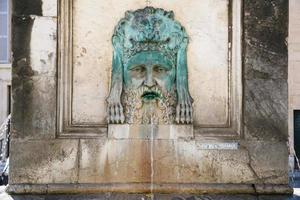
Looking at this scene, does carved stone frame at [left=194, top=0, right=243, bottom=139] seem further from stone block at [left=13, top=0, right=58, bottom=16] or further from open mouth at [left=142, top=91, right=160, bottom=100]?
stone block at [left=13, top=0, right=58, bottom=16]

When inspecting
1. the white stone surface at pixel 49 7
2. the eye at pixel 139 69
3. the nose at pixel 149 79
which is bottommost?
the nose at pixel 149 79

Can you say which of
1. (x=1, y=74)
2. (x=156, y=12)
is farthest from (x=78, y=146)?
(x=1, y=74)

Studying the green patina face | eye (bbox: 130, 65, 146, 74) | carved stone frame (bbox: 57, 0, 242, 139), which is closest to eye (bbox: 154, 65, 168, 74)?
the green patina face

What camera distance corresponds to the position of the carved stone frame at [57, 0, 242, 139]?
5641mm

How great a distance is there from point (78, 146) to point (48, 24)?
1.14 m

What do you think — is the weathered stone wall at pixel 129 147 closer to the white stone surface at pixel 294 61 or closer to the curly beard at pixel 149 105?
the curly beard at pixel 149 105

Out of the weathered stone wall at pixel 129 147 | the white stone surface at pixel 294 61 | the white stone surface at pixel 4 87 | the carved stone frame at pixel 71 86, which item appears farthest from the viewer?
the white stone surface at pixel 4 87

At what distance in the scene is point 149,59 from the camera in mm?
5613

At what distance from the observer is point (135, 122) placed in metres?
5.61

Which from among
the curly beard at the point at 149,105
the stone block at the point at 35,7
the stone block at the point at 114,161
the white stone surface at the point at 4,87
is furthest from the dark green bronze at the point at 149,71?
the white stone surface at the point at 4,87

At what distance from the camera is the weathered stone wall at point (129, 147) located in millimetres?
5539

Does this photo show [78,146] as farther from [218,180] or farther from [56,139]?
[218,180]

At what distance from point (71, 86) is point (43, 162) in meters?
0.74

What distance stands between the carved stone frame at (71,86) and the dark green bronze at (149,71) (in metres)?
Result: 0.26
